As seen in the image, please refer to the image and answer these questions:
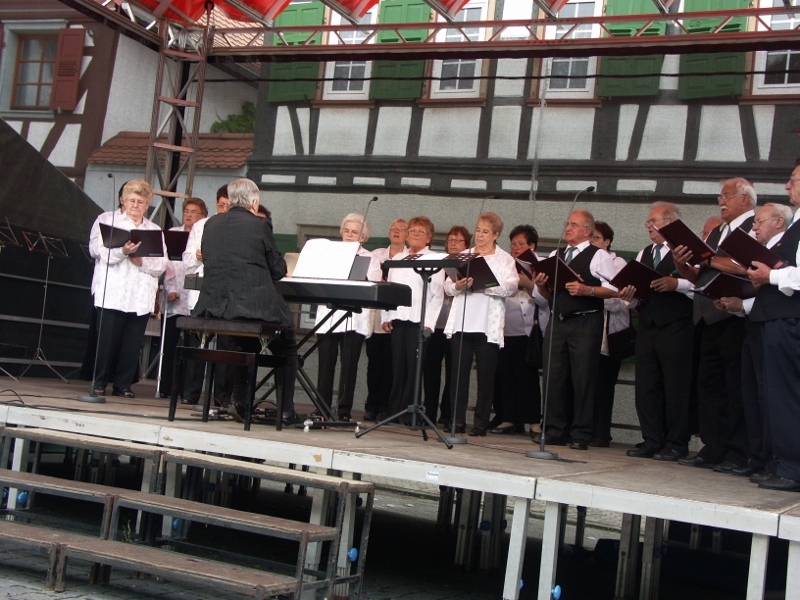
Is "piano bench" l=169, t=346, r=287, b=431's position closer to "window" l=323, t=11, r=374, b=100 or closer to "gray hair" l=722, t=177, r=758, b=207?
"gray hair" l=722, t=177, r=758, b=207

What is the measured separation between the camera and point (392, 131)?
12344 mm

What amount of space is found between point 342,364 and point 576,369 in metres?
1.72

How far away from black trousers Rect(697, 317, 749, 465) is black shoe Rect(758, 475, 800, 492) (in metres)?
0.88

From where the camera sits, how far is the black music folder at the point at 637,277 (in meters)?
5.79

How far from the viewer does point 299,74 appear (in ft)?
42.5

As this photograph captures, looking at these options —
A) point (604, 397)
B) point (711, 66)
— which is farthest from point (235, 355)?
point (711, 66)

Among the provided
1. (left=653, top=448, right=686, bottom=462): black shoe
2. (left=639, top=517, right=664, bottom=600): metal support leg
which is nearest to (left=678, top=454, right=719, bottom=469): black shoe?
(left=653, top=448, right=686, bottom=462): black shoe

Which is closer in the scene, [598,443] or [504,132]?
[598,443]

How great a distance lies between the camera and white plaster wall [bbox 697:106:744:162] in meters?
10.5

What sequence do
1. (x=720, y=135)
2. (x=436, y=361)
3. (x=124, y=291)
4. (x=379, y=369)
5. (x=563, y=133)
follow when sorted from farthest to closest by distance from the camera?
(x=563, y=133) < (x=720, y=135) < (x=379, y=369) < (x=436, y=361) < (x=124, y=291)

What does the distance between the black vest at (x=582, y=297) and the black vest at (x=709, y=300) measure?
0.75m

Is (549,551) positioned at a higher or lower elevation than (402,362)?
lower

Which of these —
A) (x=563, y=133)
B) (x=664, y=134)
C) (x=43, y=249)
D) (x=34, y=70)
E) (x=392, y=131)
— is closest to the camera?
(x=43, y=249)

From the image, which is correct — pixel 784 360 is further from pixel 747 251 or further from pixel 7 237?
pixel 7 237
